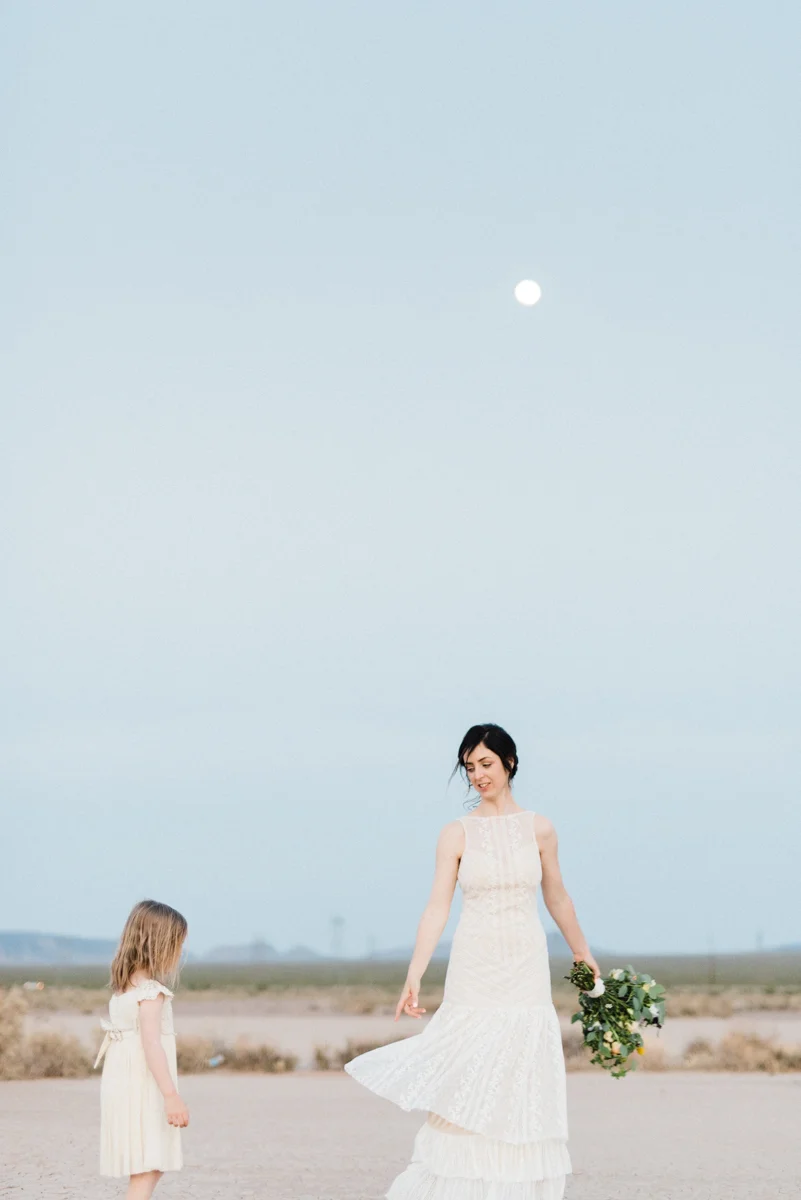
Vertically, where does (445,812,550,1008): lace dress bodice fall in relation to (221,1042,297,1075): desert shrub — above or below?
above

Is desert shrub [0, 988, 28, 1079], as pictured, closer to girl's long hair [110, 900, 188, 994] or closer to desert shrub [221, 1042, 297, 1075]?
desert shrub [221, 1042, 297, 1075]

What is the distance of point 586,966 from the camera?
6.25m

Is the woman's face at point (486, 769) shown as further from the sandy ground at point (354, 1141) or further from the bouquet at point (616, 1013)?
the sandy ground at point (354, 1141)

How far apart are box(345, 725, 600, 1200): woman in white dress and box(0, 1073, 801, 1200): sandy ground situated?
2835 millimetres

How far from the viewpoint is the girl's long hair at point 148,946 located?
5.59m

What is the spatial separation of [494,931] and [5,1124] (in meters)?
7.05

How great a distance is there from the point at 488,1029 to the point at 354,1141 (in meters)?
5.40

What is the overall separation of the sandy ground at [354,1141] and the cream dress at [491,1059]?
9.25ft

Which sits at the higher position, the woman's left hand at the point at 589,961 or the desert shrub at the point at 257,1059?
the woman's left hand at the point at 589,961

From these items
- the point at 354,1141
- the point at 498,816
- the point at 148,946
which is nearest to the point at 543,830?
the point at 498,816

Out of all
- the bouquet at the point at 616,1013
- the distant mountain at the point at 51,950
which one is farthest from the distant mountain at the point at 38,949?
the bouquet at the point at 616,1013

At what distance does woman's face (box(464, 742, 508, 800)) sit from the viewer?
600 cm

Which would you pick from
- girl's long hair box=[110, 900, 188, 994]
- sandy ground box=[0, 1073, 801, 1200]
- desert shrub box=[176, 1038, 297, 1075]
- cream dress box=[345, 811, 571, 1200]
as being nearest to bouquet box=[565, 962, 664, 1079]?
cream dress box=[345, 811, 571, 1200]

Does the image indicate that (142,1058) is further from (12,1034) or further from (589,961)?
(12,1034)
